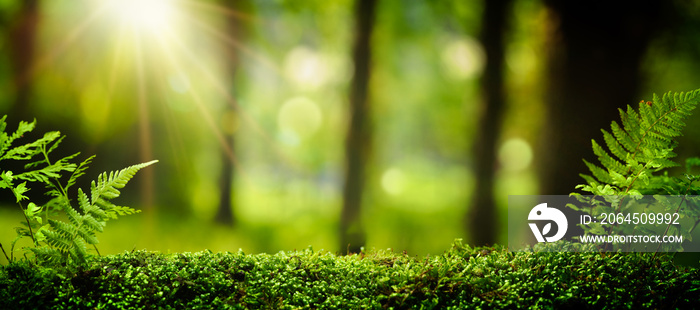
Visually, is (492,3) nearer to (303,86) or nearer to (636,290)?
(636,290)

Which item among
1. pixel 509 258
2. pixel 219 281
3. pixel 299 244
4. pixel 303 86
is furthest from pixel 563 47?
pixel 303 86

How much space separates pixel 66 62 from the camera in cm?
1306

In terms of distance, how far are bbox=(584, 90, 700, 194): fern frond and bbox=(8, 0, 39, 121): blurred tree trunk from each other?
46.7 feet

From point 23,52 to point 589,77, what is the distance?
1504 cm

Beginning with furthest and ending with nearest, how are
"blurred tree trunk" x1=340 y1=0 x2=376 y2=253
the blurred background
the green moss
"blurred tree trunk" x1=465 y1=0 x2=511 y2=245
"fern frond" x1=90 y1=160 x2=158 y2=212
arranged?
1. "blurred tree trunk" x1=340 y1=0 x2=376 y2=253
2. the blurred background
3. "blurred tree trunk" x1=465 y1=0 x2=511 y2=245
4. "fern frond" x1=90 y1=160 x2=158 y2=212
5. the green moss

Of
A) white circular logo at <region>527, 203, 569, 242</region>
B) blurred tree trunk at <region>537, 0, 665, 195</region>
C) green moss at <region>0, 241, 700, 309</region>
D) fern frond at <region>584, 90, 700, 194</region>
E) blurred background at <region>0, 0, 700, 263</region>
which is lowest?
green moss at <region>0, 241, 700, 309</region>

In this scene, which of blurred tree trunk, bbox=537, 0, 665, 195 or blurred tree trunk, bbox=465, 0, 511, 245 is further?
blurred tree trunk, bbox=465, 0, 511, 245

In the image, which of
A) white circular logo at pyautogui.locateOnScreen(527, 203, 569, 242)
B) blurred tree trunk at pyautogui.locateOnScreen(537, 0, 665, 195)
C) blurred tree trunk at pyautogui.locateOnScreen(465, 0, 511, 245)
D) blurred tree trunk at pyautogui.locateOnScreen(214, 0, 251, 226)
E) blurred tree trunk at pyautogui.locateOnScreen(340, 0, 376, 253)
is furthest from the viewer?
blurred tree trunk at pyautogui.locateOnScreen(214, 0, 251, 226)

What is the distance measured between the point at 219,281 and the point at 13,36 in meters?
14.2

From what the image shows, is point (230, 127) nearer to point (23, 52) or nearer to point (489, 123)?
point (23, 52)

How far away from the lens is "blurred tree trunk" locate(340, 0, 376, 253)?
9.29 m

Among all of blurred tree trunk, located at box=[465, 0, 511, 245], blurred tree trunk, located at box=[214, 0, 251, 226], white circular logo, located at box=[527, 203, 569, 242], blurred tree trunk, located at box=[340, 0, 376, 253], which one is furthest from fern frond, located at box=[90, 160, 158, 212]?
blurred tree trunk, located at box=[214, 0, 251, 226]

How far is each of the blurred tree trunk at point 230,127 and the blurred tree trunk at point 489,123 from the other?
6921 millimetres

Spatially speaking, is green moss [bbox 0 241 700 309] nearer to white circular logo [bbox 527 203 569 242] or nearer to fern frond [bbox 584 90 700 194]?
white circular logo [bbox 527 203 569 242]
